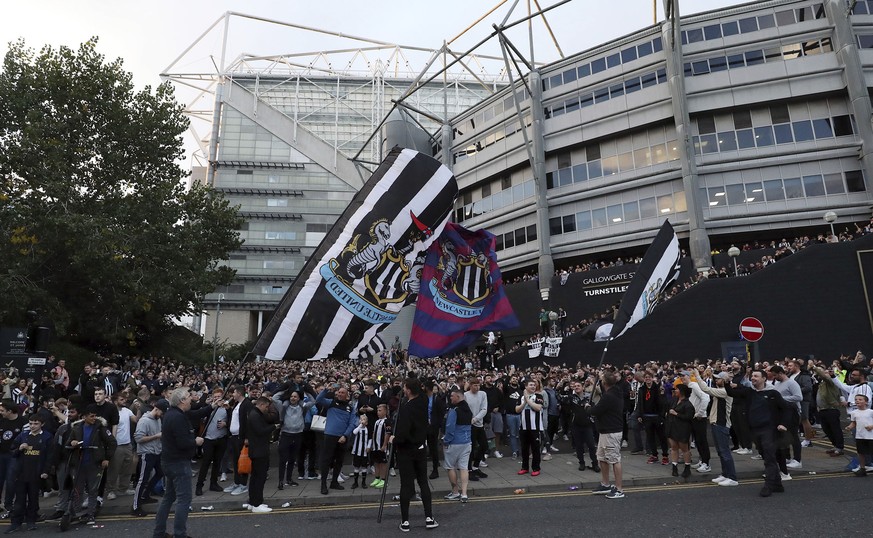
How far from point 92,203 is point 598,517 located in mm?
27242

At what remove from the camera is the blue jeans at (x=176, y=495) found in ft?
20.5

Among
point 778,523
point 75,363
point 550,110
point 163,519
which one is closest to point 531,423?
point 778,523

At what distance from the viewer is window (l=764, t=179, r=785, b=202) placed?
30.8 m

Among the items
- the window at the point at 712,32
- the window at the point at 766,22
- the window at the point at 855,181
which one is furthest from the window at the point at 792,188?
the window at the point at 712,32

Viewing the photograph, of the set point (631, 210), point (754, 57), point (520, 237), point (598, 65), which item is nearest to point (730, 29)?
point (754, 57)

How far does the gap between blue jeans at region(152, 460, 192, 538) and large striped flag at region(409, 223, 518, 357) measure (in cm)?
381

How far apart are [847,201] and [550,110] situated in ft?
64.5

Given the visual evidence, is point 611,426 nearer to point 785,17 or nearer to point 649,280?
point 649,280

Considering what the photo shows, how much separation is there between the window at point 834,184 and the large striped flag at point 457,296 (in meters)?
29.9

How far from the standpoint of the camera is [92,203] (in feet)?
81.7

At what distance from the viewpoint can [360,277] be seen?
764 centimetres

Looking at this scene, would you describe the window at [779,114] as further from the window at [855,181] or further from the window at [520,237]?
the window at [520,237]

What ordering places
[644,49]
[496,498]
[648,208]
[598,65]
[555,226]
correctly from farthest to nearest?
[555,226] → [598,65] → [644,49] → [648,208] → [496,498]

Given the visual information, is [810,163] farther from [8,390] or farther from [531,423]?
[8,390]
